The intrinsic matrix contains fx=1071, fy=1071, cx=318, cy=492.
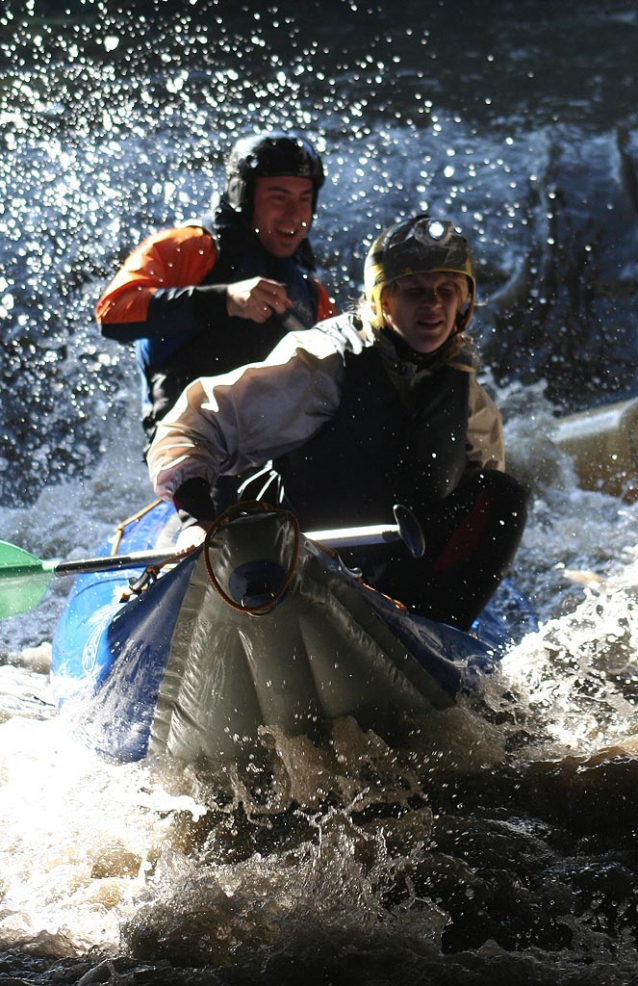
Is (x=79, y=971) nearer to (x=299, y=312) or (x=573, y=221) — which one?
(x=299, y=312)

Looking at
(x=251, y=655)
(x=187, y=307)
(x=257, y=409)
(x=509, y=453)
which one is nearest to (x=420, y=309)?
(x=257, y=409)

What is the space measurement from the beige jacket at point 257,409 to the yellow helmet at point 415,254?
5.6 inches

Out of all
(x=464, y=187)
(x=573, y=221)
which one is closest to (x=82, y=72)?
(x=464, y=187)

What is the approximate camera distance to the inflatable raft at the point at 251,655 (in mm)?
1992

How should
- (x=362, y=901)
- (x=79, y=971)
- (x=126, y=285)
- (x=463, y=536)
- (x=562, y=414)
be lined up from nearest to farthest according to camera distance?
(x=79, y=971), (x=362, y=901), (x=463, y=536), (x=126, y=285), (x=562, y=414)

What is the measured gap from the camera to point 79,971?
6.44 ft

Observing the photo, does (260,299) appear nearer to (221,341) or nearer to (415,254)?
(221,341)

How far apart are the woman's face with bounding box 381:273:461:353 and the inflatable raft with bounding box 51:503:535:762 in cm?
69

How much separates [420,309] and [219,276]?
105cm

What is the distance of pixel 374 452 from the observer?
8.43 feet

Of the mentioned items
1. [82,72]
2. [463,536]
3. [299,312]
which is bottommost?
[463,536]

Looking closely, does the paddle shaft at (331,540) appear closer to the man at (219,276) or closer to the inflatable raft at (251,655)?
the inflatable raft at (251,655)

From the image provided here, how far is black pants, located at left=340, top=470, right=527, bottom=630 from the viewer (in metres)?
2.65

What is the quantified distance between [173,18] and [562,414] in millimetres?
3890
